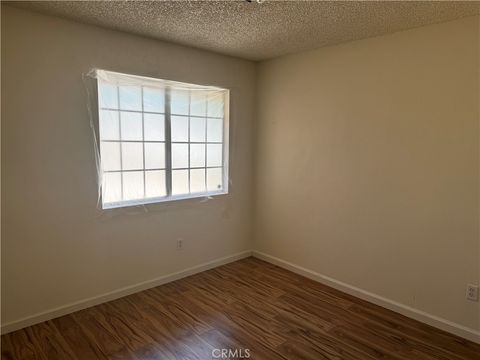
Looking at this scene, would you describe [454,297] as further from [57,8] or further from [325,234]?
[57,8]

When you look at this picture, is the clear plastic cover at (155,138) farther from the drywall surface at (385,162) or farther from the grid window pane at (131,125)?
the drywall surface at (385,162)

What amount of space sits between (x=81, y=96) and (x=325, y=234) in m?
2.60

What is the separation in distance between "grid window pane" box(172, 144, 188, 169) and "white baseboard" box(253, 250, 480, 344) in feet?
5.16

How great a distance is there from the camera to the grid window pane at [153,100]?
309cm

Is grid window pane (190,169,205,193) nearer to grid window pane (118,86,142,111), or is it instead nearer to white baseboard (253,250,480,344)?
grid window pane (118,86,142,111)

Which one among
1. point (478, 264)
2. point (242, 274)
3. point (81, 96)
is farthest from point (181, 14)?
point (478, 264)

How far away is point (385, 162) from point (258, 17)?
1.61 metres

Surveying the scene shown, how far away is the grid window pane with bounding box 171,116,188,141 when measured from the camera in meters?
3.33

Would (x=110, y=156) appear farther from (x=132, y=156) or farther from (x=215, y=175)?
(x=215, y=175)

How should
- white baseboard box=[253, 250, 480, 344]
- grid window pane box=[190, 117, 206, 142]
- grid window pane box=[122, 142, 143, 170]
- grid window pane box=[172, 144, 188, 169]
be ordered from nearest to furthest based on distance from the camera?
white baseboard box=[253, 250, 480, 344], grid window pane box=[122, 142, 143, 170], grid window pane box=[172, 144, 188, 169], grid window pane box=[190, 117, 206, 142]

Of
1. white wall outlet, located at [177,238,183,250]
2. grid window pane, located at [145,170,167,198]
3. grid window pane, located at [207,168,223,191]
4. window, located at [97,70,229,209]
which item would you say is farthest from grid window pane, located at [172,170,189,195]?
white wall outlet, located at [177,238,183,250]

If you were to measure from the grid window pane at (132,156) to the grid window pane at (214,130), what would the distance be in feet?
2.71

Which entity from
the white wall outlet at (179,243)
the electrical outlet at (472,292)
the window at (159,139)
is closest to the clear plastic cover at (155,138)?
the window at (159,139)

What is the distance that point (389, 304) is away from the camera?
293 centimetres
